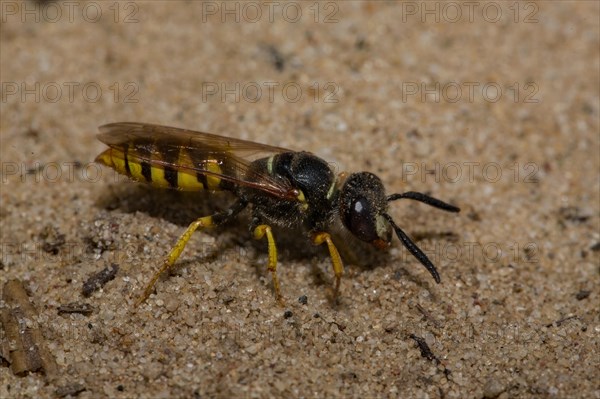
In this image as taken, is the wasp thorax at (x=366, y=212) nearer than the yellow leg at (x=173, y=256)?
No

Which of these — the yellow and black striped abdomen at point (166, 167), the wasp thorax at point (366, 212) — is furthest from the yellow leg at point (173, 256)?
the wasp thorax at point (366, 212)

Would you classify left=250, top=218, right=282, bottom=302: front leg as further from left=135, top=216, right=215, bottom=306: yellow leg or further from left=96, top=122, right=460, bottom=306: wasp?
left=135, top=216, right=215, bottom=306: yellow leg

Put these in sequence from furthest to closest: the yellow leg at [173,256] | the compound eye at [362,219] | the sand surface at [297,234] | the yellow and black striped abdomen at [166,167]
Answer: the yellow and black striped abdomen at [166,167] < the compound eye at [362,219] < the yellow leg at [173,256] < the sand surface at [297,234]

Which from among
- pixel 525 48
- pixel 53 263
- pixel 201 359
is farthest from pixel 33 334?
pixel 525 48

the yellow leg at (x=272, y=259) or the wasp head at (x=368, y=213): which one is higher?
the wasp head at (x=368, y=213)

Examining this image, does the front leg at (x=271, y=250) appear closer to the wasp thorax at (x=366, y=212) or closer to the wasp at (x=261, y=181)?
the wasp at (x=261, y=181)

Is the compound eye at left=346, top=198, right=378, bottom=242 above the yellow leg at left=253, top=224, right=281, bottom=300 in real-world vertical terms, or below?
above

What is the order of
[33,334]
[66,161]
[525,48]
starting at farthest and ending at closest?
[525,48] < [66,161] < [33,334]

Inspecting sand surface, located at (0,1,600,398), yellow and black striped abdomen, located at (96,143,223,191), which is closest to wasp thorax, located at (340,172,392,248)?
sand surface, located at (0,1,600,398)

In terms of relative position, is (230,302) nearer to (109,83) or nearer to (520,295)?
(520,295)
